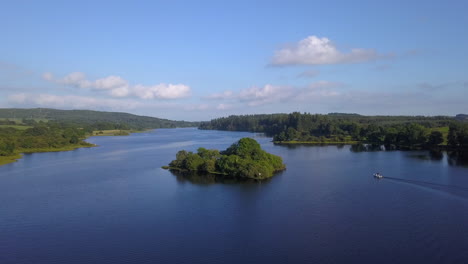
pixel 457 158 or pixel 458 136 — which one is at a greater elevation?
pixel 458 136

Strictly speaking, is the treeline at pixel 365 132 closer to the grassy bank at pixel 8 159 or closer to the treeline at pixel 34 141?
the treeline at pixel 34 141

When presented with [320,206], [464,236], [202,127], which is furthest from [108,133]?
[464,236]

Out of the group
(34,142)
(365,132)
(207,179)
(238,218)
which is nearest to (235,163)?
(207,179)

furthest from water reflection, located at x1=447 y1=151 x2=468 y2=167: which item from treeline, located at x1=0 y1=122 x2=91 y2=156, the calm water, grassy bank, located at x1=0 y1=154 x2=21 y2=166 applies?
treeline, located at x1=0 y1=122 x2=91 y2=156

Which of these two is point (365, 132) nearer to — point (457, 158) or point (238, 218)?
point (457, 158)

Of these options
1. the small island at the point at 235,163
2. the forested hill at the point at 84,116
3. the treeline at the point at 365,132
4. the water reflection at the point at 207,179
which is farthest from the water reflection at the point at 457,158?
the forested hill at the point at 84,116

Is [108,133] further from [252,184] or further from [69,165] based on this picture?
[252,184]
